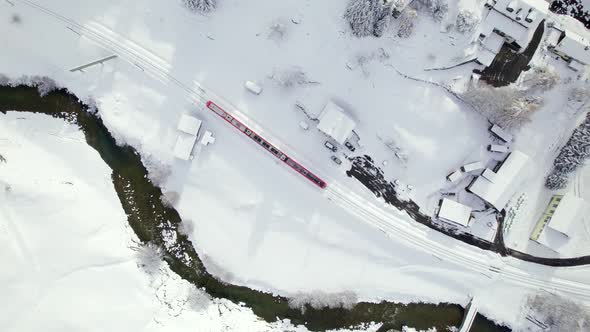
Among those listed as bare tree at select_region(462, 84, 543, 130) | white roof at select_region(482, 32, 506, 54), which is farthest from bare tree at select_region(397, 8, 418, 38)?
bare tree at select_region(462, 84, 543, 130)

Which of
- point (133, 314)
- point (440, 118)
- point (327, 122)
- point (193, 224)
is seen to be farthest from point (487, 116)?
point (133, 314)

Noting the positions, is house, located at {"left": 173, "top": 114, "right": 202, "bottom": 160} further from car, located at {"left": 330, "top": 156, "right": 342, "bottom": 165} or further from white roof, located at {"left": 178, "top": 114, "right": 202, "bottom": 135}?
car, located at {"left": 330, "top": 156, "right": 342, "bottom": 165}

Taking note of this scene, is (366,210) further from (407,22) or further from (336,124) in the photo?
(407,22)

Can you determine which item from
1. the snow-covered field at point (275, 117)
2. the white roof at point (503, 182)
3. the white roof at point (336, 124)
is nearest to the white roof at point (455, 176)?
the snow-covered field at point (275, 117)

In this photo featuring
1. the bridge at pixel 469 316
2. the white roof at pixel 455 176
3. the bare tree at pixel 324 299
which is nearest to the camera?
the white roof at pixel 455 176

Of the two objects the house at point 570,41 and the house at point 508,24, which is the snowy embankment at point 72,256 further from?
the house at point 570,41

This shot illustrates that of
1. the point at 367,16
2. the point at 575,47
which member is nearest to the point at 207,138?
the point at 367,16
